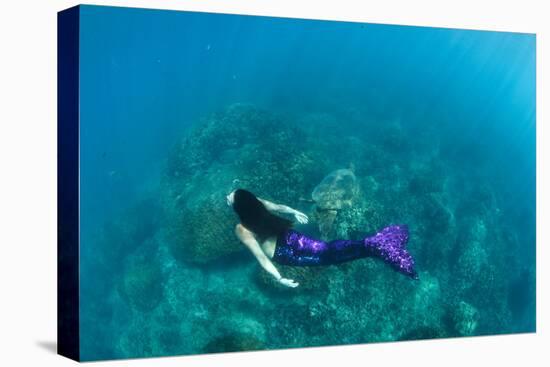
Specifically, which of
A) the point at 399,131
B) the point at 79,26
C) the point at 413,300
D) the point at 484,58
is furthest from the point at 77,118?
the point at 484,58

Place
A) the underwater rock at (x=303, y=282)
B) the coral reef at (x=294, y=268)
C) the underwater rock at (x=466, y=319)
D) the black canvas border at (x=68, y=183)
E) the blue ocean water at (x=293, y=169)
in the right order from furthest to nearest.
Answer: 1. the underwater rock at (x=466, y=319)
2. the underwater rock at (x=303, y=282)
3. the coral reef at (x=294, y=268)
4. the blue ocean water at (x=293, y=169)
5. the black canvas border at (x=68, y=183)

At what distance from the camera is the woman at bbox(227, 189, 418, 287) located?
985 cm

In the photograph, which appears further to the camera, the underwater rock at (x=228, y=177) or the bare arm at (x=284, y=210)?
the underwater rock at (x=228, y=177)

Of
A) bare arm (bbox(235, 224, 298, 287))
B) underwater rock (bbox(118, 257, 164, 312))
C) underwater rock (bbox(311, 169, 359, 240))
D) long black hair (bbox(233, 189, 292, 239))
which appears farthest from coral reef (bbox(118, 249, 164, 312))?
underwater rock (bbox(311, 169, 359, 240))

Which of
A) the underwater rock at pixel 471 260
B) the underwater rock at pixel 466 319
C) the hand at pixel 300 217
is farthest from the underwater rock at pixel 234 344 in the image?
the underwater rock at pixel 471 260

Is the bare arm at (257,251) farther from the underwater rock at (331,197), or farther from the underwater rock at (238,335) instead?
the underwater rock at (331,197)

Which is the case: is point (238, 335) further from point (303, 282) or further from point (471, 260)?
point (471, 260)

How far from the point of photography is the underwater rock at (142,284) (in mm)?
9742

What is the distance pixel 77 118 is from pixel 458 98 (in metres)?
6.12

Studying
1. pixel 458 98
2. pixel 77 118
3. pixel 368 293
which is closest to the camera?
pixel 77 118

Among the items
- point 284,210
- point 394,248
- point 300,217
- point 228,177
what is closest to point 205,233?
point 228,177

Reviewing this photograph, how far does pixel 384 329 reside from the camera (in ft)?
35.9

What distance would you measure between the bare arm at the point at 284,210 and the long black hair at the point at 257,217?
0.27 feet

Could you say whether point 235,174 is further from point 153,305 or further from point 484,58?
point 484,58
